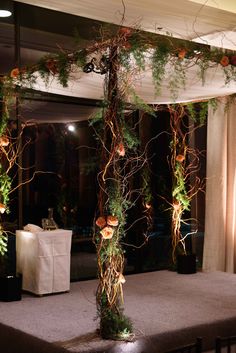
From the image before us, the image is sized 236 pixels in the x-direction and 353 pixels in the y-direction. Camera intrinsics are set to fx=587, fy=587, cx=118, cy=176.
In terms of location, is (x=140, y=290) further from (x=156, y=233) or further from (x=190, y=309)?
(x=156, y=233)

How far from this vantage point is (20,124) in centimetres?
688

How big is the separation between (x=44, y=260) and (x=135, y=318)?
1494 millimetres

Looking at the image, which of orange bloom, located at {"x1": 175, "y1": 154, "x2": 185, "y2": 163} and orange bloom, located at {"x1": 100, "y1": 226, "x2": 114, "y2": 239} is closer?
orange bloom, located at {"x1": 100, "y1": 226, "x2": 114, "y2": 239}

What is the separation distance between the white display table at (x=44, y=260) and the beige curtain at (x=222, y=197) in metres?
2.46

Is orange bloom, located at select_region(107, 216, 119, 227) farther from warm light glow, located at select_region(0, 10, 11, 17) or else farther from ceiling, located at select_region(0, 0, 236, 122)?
warm light glow, located at select_region(0, 10, 11, 17)

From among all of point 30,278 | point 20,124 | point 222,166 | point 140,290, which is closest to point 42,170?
point 20,124

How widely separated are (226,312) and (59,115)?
3326 millimetres

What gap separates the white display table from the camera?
6.27 m

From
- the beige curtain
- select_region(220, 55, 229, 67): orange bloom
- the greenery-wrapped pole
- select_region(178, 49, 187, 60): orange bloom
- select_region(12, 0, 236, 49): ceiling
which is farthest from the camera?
the beige curtain

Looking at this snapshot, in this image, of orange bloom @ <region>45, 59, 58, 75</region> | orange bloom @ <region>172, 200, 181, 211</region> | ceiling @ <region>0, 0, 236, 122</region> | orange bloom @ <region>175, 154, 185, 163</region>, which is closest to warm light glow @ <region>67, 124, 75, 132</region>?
ceiling @ <region>0, 0, 236, 122</region>

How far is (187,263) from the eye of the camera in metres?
7.79

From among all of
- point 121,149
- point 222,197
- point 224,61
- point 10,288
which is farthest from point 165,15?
point 222,197

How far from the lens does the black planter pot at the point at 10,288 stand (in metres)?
6.01

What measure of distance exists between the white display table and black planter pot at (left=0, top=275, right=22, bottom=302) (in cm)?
25
